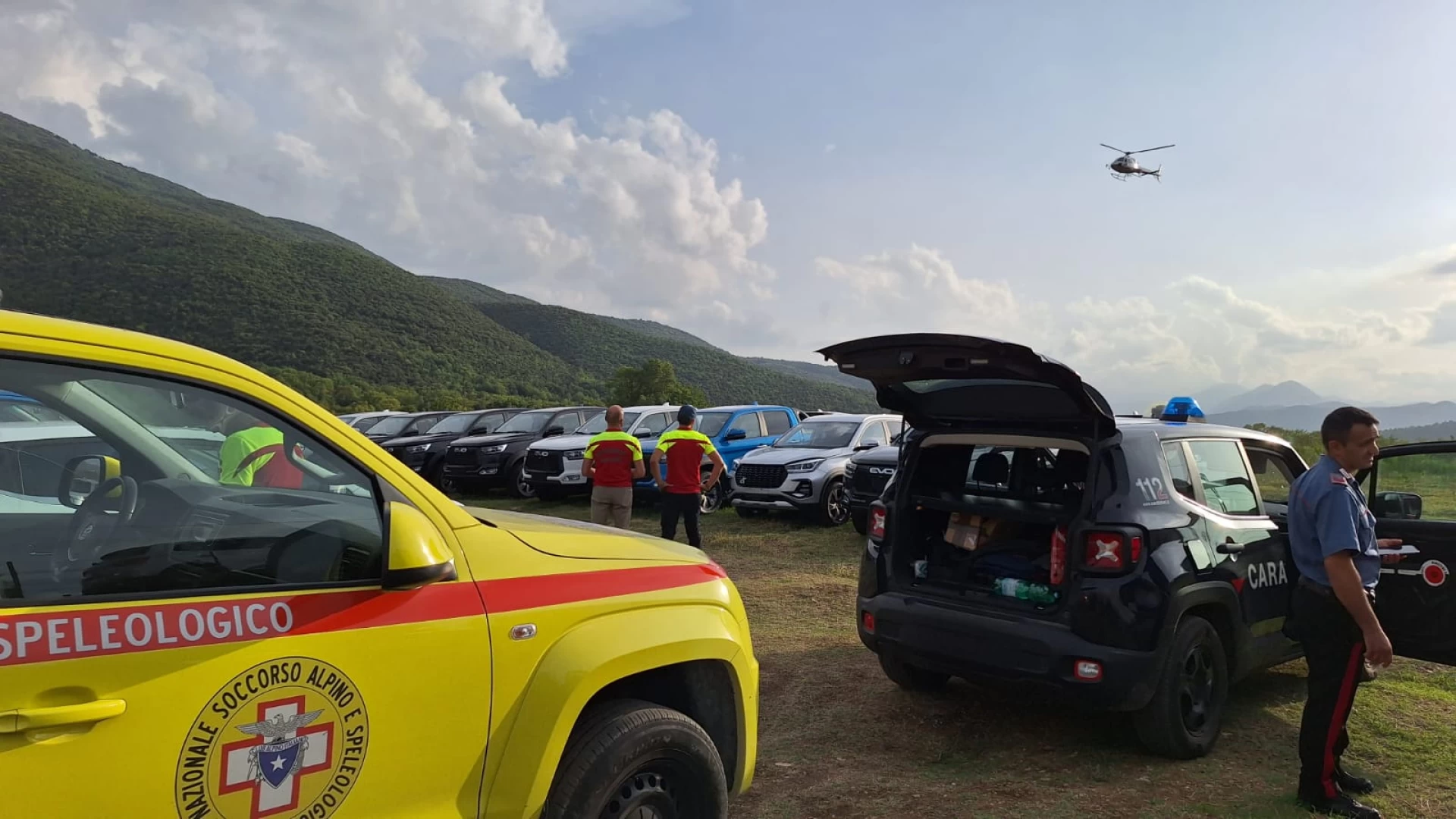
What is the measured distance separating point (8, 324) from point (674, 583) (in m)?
1.86

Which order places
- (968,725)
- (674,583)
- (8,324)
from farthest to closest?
(968,725) < (674,583) < (8,324)

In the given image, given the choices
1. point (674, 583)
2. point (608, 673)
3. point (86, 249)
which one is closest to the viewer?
point (608, 673)

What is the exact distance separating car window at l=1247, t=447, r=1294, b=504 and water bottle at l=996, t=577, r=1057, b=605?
1648mm

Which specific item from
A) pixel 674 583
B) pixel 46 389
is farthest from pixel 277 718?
pixel 674 583

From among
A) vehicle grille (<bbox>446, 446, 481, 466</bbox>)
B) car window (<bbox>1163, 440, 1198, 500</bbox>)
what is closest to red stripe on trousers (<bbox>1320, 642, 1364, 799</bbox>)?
car window (<bbox>1163, 440, 1198, 500</bbox>)

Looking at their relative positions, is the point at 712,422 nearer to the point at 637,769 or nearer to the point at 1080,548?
the point at 1080,548

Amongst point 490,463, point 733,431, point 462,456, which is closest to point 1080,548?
point 733,431

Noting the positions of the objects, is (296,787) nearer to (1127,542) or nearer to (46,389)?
(46,389)

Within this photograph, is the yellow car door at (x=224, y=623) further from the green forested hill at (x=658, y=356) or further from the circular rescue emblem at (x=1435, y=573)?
the green forested hill at (x=658, y=356)

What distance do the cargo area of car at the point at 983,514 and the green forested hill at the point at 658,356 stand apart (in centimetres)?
6818

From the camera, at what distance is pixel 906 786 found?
423 centimetres

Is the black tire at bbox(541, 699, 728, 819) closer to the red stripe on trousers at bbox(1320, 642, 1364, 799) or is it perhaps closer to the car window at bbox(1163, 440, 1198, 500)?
the red stripe on trousers at bbox(1320, 642, 1364, 799)

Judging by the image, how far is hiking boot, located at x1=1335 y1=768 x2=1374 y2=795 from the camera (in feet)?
13.4

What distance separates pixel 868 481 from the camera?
1159cm
